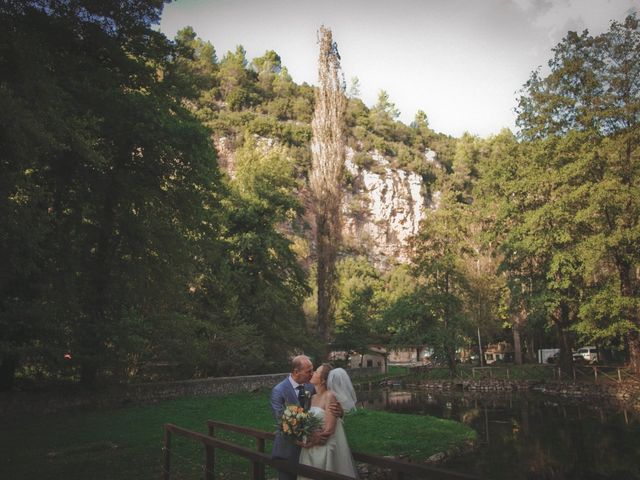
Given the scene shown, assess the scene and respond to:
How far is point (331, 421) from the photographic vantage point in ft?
16.4

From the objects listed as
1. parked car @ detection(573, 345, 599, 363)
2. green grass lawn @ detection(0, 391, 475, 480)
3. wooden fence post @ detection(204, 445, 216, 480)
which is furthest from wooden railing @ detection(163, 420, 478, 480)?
parked car @ detection(573, 345, 599, 363)

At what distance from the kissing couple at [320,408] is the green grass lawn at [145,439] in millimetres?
4352

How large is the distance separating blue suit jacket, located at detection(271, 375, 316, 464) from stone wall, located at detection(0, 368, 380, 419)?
13.5 m

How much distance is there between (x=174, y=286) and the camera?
20.2 meters

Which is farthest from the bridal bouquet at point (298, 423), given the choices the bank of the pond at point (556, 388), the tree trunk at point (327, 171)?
the tree trunk at point (327, 171)

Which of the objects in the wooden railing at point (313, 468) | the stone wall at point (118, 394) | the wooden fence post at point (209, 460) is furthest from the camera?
the stone wall at point (118, 394)

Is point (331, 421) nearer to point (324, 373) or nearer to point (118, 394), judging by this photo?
point (324, 373)

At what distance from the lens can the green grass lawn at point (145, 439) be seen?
8945mm

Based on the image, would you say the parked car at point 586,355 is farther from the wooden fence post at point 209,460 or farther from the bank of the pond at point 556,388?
the wooden fence post at point 209,460

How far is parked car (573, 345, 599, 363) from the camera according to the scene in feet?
137

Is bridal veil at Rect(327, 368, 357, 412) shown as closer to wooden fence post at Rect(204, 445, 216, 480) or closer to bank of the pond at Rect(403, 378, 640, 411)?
wooden fence post at Rect(204, 445, 216, 480)

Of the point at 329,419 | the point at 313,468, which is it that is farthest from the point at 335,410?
the point at 313,468

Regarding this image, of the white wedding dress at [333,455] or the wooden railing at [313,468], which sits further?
the white wedding dress at [333,455]

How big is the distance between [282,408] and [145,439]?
828 centimetres
